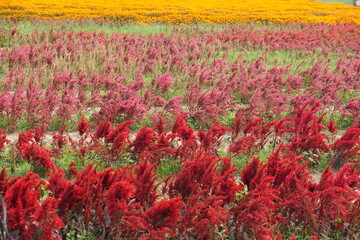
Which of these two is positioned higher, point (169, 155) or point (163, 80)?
point (163, 80)

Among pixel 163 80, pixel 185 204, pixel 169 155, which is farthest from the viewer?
pixel 163 80

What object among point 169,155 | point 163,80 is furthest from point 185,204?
point 163,80

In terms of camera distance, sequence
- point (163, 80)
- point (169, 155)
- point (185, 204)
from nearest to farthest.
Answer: point (185, 204), point (169, 155), point (163, 80)

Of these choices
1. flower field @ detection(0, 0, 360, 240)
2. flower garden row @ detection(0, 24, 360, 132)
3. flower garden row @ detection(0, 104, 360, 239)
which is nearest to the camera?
flower garden row @ detection(0, 104, 360, 239)

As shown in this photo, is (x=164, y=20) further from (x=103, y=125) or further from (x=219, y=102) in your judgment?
(x=103, y=125)

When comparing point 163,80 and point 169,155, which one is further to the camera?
point 163,80

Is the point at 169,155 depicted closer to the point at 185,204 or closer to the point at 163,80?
the point at 185,204

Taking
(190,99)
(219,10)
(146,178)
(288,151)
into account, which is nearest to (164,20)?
(219,10)

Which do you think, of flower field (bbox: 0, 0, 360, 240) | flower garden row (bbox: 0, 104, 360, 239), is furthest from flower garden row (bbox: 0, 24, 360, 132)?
flower garden row (bbox: 0, 104, 360, 239)

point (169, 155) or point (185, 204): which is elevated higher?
point (185, 204)

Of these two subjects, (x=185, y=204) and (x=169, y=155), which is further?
(x=169, y=155)

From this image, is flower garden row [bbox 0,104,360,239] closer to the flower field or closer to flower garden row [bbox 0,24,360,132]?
the flower field

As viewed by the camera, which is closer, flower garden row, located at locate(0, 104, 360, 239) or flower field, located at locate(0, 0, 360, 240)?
flower garden row, located at locate(0, 104, 360, 239)

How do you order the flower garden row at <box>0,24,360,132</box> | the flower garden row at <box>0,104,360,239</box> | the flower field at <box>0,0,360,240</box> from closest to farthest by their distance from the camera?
the flower garden row at <box>0,104,360,239</box>
the flower field at <box>0,0,360,240</box>
the flower garden row at <box>0,24,360,132</box>
